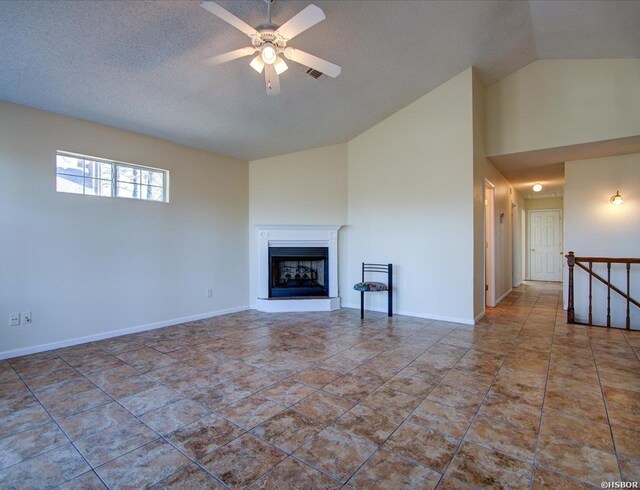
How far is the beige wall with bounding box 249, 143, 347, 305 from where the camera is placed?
582 cm

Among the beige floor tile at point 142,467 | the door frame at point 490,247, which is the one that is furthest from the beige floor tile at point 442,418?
the door frame at point 490,247

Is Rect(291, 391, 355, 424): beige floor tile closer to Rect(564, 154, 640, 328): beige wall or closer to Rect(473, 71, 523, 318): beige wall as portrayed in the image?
Rect(473, 71, 523, 318): beige wall

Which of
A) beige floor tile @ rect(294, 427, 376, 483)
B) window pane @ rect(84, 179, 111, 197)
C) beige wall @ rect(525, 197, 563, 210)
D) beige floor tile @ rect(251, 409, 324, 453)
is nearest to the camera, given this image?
beige floor tile @ rect(294, 427, 376, 483)

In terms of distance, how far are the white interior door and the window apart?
A: 392 inches

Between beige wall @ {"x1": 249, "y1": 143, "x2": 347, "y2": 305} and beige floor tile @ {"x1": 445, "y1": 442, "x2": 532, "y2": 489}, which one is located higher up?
beige wall @ {"x1": 249, "y1": 143, "x2": 347, "y2": 305}

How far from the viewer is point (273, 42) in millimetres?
2465

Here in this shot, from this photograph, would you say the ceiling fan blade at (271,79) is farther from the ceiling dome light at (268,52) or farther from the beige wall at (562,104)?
the beige wall at (562,104)

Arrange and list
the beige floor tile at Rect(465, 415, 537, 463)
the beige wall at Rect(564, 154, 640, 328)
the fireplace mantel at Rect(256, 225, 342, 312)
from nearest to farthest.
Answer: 1. the beige floor tile at Rect(465, 415, 537, 463)
2. the beige wall at Rect(564, 154, 640, 328)
3. the fireplace mantel at Rect(256, 225, 342, 312)

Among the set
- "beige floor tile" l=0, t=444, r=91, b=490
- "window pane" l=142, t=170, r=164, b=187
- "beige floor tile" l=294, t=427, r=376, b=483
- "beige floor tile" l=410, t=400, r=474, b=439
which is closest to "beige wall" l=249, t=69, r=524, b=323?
"window pane" l=142, t=170, r=164, b=187

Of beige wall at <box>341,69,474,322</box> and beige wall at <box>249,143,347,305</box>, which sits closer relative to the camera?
beige wall at <box>341,69,474,322</box>

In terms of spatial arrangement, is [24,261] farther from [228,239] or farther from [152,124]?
[228,239]

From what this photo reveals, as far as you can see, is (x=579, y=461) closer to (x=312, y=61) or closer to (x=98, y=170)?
(x=312, y=61)

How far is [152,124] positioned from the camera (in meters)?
4.11

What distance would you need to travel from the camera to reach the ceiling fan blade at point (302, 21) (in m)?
2.10
